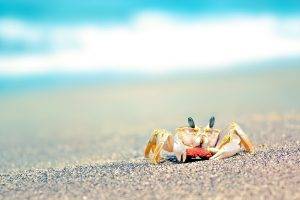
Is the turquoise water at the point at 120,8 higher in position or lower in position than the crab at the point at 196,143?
higher

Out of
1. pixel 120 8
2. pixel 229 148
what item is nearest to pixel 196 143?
pixel 229 148

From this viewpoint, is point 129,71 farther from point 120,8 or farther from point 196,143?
point 196,143

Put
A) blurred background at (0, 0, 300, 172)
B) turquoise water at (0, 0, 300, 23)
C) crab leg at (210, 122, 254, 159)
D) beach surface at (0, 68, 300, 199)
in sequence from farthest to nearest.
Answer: turquoise water at (0, 0, 300, 23), blurred background at (0, 0, 300, 172), crab leg at (210, 122, 254, 159), beach surface at (0, 68, 300, 199)

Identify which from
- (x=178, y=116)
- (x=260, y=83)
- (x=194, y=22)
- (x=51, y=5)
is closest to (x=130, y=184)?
(x=178, y=116)

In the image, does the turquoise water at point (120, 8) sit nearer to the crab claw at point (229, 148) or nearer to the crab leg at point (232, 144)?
the crab leg at point (232, 144)

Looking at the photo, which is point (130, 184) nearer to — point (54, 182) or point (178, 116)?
point (54, 182)

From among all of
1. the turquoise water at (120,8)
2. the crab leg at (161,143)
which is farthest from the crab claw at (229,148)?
the turquoise water at (120,8)

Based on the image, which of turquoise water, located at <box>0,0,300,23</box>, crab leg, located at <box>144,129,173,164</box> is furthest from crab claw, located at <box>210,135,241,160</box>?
turquoise water, located at <box>0,0,300,23</box>

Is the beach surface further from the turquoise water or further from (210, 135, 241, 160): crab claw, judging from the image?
the turquoise water
